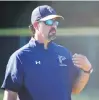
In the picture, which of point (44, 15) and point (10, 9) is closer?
point (44, 15)

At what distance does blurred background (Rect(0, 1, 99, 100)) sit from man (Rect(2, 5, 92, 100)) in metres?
0.66

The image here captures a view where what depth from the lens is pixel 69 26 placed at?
7.64 ft

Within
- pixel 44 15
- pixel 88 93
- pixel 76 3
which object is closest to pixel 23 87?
pixel 44 15

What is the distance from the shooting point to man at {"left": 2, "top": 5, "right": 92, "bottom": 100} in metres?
1.45

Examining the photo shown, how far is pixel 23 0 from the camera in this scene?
7.58 ft

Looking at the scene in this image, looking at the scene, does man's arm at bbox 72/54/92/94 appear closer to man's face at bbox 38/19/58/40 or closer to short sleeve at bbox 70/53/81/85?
short sleeve at bbox 70/53/81/85

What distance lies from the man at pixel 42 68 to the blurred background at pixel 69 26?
66 centimetres

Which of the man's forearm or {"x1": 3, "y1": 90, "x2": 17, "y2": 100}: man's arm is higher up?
the man's forearm

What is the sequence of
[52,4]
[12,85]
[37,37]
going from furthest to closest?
[52,4]
[37,37]
[12,85]

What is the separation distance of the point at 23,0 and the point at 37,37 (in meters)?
0.83

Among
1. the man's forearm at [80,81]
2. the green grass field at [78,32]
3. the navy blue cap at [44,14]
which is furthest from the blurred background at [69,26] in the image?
the navy blue cap at [44,14]

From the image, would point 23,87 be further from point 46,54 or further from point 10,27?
point 10,27

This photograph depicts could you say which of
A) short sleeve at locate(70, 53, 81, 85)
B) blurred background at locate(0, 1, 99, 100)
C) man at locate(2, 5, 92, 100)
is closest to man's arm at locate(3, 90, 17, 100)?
man at locate(2, 5, 92, 100)

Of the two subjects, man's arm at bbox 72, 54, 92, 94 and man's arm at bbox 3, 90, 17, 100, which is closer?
man's arm at bbox 3, 90, 17, 100
